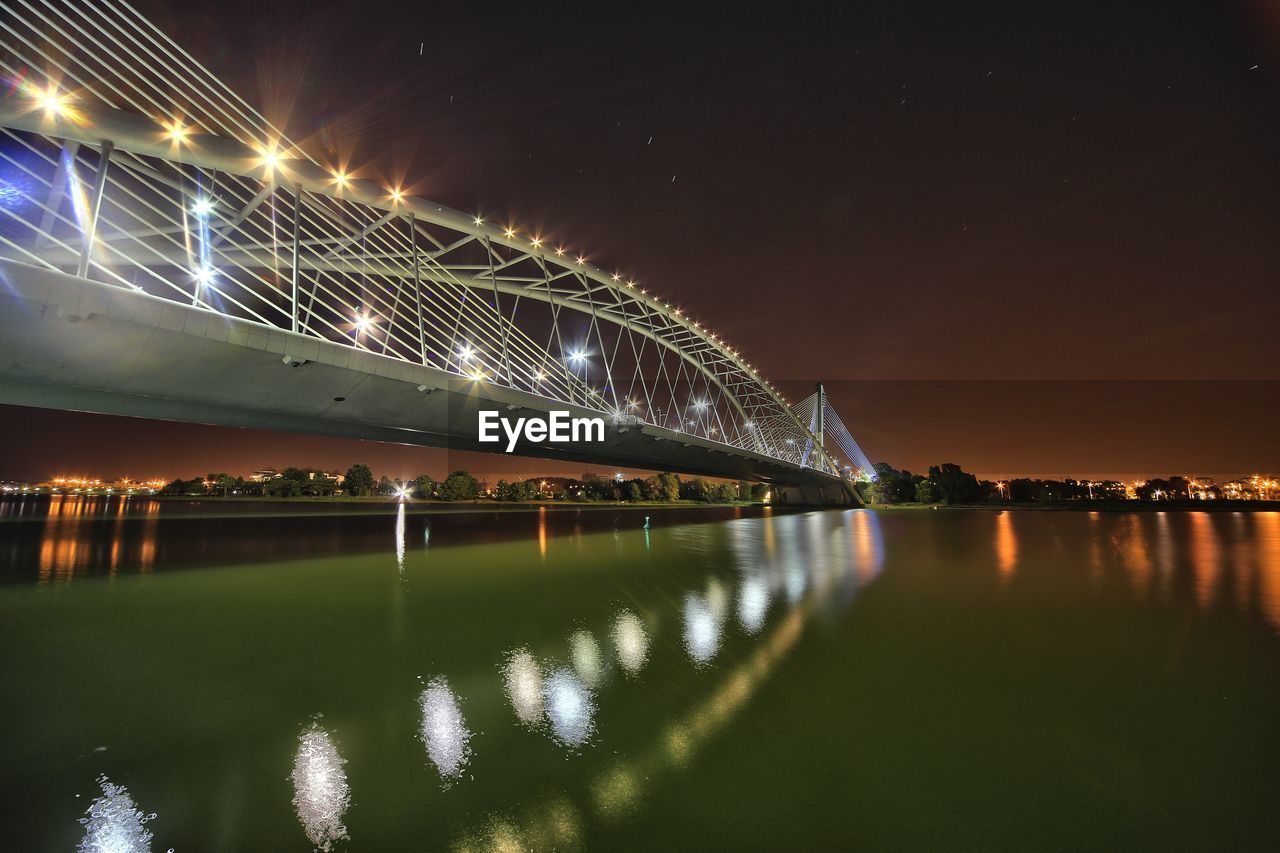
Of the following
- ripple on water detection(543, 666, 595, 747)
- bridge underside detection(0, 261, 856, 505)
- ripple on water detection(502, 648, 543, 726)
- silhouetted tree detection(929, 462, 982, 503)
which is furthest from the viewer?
silhouetted tree detection(929, 462, 982, 503)

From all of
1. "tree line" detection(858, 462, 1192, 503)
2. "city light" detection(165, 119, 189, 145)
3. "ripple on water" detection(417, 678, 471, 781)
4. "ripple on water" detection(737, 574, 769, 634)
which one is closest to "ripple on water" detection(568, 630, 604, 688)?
"ripple on water" detection(417, 678, 471, 781)

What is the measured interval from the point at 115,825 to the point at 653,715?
A: 3.65 metres

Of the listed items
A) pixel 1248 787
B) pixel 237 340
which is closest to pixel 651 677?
pixel 1248 787

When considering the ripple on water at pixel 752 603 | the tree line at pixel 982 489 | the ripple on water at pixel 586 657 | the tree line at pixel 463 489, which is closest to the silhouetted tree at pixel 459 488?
the tree line at pixel 463 489

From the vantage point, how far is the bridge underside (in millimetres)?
A: 12094

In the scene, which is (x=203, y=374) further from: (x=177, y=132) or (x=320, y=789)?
(x=320, y=789)

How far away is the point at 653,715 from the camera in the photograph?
471cm

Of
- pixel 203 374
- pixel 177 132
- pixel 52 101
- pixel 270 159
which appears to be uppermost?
pixel 270 159

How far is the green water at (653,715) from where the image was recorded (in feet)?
10.5

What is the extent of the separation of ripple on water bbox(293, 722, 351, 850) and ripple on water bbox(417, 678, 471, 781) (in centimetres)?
61

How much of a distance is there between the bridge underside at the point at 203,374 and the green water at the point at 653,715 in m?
6.01

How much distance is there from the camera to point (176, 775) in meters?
3.74

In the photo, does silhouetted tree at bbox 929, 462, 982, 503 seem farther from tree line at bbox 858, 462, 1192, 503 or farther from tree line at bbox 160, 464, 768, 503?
tree line at bbox 160, 464, 768, 503

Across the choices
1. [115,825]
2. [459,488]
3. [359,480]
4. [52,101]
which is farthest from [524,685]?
[359,480]
